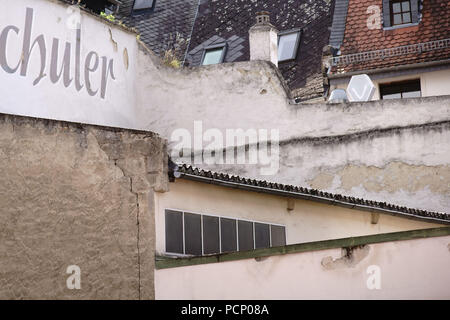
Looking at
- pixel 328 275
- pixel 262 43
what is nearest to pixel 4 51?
pixel 262 43

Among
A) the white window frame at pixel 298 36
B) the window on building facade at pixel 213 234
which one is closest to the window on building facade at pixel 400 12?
the white window frame at pixel 298 36

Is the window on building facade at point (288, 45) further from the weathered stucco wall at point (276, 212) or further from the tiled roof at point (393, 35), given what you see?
the weathered stucco wall at point (276, 212)

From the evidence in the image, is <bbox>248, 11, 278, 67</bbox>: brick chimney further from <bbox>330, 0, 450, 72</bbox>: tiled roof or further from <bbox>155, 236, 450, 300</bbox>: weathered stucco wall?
<bbox>155, 236, 450, 300</bbox>: weathered stucco wall

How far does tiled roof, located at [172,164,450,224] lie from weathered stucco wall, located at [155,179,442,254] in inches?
13.2

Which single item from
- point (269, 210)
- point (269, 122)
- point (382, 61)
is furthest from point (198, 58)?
point (269, 210)

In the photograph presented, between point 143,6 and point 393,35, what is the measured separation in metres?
8.56

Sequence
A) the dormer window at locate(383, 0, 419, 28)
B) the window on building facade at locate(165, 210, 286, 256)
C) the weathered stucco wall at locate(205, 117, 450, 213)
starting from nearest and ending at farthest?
1. the window on building facade at locate(165, 210, 286, 256)
2. the weathered stucco wall at locate(205, 117, 450, 213)
3. the dormer window at locate(383, 0, 419, 28)

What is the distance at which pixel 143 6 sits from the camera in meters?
31.4

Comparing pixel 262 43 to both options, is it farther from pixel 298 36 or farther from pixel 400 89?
pixel 298 36

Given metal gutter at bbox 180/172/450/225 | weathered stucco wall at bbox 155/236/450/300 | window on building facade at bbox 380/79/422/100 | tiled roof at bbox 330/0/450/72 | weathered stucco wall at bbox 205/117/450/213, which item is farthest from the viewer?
window on building facade at bbox 380/79/422/100

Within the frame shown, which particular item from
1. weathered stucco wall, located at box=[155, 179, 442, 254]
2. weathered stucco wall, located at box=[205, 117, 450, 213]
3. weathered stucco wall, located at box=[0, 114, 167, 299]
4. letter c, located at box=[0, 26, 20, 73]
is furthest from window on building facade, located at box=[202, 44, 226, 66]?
weathered stucco wall, located at box=[0, 114, 167, 299]

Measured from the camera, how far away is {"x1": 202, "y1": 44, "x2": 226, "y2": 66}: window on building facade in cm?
2827

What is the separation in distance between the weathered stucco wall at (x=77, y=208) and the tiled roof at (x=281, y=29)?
11476 millimetres

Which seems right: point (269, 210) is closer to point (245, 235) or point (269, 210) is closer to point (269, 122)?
point (245, 235)
